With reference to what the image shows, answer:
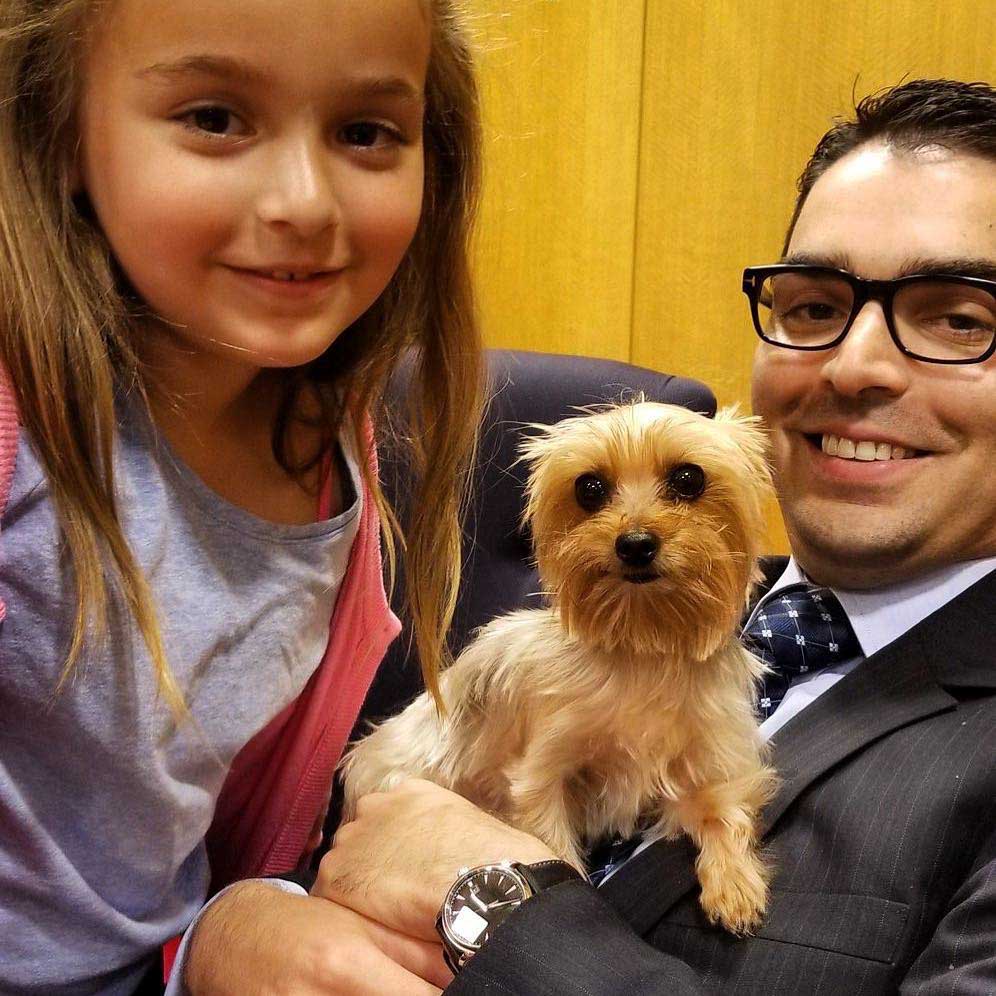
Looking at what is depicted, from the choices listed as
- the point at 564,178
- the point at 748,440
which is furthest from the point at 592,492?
the point at 564,178

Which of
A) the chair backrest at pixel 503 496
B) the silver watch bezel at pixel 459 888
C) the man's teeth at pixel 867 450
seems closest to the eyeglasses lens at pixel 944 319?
the man's teeth at pixel 867 450

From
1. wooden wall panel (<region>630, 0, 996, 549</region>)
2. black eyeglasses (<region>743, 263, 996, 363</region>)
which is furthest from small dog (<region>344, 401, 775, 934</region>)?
wooden wall panel (<region>630, 0, 996, 549</region>)

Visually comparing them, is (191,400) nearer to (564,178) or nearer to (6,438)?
(6,438)

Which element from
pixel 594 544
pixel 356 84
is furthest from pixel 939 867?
pixel 356 84

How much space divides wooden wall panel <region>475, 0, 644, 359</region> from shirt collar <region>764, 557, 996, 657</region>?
1221 mm

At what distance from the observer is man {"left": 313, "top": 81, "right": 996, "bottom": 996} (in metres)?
0.98

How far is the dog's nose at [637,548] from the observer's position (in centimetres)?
108

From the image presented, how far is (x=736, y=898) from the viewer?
104 centimetres

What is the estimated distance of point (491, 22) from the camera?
3.84 feet

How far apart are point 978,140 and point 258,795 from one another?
113 cm

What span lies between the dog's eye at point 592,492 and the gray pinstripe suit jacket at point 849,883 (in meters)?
0.31

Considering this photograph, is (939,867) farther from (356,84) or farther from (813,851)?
(356,84)

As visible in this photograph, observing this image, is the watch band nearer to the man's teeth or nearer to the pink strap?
the pink strap

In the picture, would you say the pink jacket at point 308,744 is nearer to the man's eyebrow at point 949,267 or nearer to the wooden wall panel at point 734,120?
the man's eyebrow at point 949,267
